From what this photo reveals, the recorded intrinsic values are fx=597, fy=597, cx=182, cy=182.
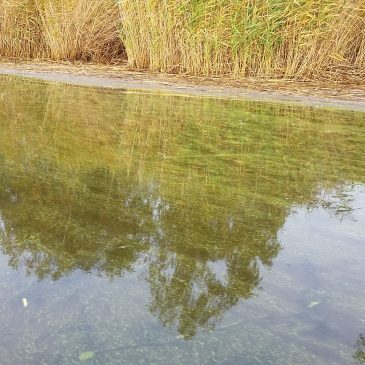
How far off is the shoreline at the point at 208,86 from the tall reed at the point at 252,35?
0.78 feet

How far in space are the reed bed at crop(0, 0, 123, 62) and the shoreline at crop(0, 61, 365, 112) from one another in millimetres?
724

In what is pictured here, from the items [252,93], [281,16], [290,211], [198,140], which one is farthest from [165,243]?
[281,16]

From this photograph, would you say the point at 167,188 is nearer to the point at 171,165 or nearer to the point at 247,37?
the point at 171,165

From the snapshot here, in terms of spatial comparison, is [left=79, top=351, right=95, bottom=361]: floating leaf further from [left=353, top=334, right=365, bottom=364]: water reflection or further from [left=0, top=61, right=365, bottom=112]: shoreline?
[left=0, top=61, right=365, bottom=112]: shoreline

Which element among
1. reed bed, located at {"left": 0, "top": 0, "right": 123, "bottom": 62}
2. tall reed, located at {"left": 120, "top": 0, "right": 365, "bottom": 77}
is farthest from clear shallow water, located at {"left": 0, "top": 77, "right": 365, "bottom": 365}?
reed bed, located at {"left": 0, "top": 0, "right": 123, "bottom": 62}

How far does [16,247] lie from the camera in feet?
5.36

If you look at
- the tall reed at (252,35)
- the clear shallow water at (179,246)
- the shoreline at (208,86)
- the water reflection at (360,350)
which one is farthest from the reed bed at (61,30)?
the water reflection at (360,350)

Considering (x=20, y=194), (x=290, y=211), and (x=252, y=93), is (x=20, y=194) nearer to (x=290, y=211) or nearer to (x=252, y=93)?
(x=290, y=211)

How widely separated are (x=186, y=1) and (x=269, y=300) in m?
4.91

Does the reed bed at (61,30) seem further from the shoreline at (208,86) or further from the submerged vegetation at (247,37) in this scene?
the shoreline at (208,86)

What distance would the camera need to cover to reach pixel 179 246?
170cm

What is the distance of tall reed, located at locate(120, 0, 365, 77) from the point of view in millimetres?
5570

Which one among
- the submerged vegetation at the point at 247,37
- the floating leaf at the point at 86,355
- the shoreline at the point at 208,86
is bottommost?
the floating leaf at the point at 86,355

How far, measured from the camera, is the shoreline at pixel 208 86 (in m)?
5.02
